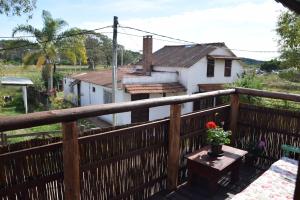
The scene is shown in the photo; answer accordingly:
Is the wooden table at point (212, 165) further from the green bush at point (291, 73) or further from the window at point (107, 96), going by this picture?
the green bush at point (291, 73)

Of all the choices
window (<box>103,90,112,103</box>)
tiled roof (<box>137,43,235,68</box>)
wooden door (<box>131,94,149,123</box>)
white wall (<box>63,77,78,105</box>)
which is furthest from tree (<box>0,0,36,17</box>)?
white wall (<box>63,77,78,105</box>)

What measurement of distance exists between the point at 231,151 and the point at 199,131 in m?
0.54

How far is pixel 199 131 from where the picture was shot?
12.5ft

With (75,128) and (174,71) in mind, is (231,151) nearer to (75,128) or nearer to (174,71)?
(75,128)

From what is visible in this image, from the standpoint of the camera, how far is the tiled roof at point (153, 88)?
1300cm

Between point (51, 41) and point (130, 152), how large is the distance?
15778 mm

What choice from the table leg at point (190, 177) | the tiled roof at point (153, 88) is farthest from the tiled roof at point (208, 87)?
the table leg at point (190, 177)

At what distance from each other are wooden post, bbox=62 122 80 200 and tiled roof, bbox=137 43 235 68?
13524 mm

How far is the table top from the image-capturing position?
3.29 metres

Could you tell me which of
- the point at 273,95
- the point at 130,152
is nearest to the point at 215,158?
the point at 130,152

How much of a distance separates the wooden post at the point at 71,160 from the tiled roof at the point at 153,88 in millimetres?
10479

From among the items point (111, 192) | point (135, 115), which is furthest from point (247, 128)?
point (135, 115)

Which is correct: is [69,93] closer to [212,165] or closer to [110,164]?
[212,165]

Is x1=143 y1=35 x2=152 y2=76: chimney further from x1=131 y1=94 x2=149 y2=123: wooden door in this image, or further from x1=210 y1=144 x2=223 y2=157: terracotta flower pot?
x1=210 y1=144 x2=223 y2=157: terracotta flower pot
